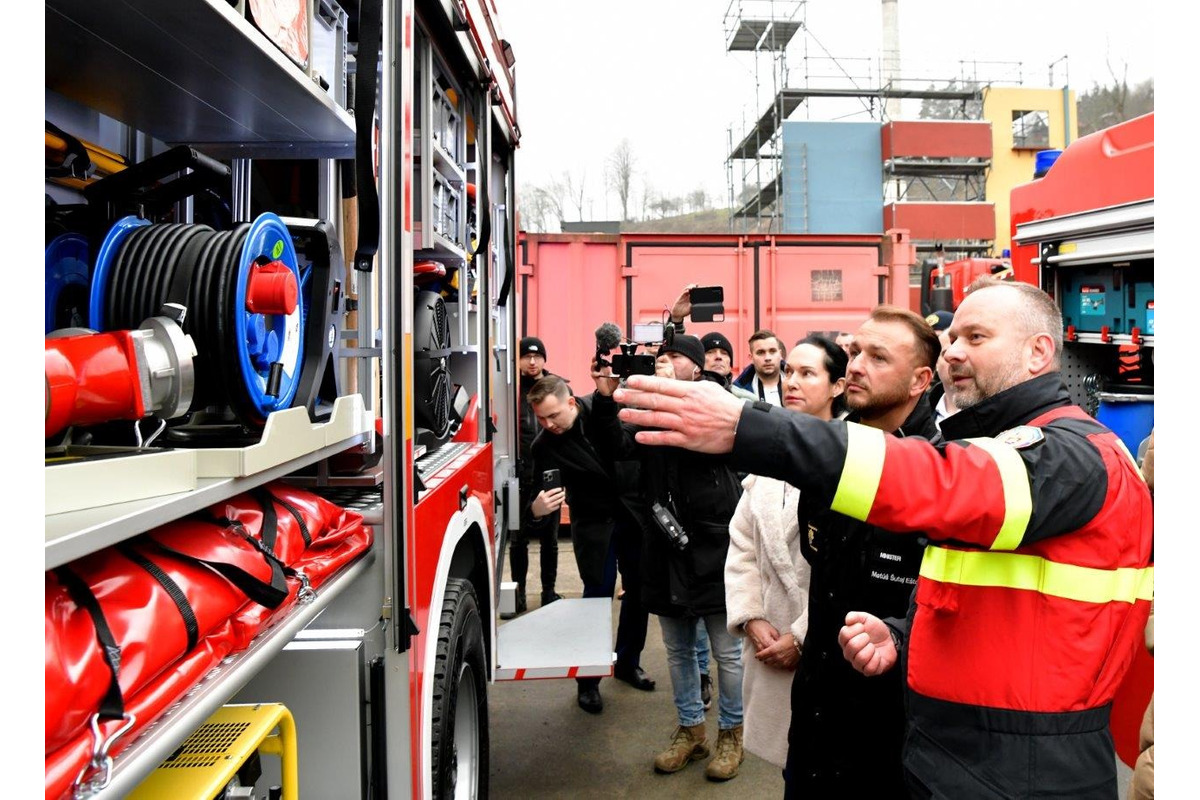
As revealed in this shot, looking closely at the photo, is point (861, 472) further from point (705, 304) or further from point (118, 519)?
point (705, 304)

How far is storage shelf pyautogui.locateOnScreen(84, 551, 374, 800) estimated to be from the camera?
38.5 inches

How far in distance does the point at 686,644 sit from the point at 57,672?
305 cm

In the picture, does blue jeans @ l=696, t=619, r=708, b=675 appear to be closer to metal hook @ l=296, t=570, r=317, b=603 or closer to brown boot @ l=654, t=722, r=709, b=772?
brown boot @ l=654, t=722, r=709, b=772

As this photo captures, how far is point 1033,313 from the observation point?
6.17 ft

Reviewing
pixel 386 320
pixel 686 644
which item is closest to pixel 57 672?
pixel 386 320

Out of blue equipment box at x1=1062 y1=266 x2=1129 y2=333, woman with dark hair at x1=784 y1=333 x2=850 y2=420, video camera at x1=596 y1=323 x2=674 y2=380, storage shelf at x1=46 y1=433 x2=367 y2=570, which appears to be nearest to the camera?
storage shelf at x1=46 y1=433 x2=367 y2=570

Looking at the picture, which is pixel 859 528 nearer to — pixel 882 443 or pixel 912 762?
pixel 912 762

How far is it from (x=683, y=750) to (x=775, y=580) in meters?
1.21

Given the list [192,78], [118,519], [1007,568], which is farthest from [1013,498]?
[192,78]

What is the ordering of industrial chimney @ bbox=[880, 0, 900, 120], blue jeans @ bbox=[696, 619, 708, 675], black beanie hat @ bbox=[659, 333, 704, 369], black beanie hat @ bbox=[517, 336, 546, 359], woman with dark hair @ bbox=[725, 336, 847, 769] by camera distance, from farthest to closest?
industrial chimney @ bbox=[880, 0, 900, 120] → black beanie hat @ bbox=[517, 336, 546, 359] → blue jeans @ bbox=[696, 619, 708, 675] → black beanie hat @ bbox=[659, 333, 704, 369] → woman with dark hair @ bbox=[725, 336, 847, 769]

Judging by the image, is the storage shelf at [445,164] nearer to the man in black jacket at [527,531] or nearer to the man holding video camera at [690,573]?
the man holding video camera at [690,573]

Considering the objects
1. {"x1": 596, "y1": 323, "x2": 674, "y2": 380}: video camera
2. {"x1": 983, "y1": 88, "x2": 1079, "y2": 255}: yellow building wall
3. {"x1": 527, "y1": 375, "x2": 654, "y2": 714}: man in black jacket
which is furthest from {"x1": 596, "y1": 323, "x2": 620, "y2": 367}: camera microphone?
{"x1": 983, "y1": 88, "x2": 1079, "y2": 255}: yellow building wall

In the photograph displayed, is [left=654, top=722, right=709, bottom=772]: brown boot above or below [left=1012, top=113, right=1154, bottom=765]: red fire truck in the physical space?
below

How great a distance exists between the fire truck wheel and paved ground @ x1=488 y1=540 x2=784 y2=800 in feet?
2.41
